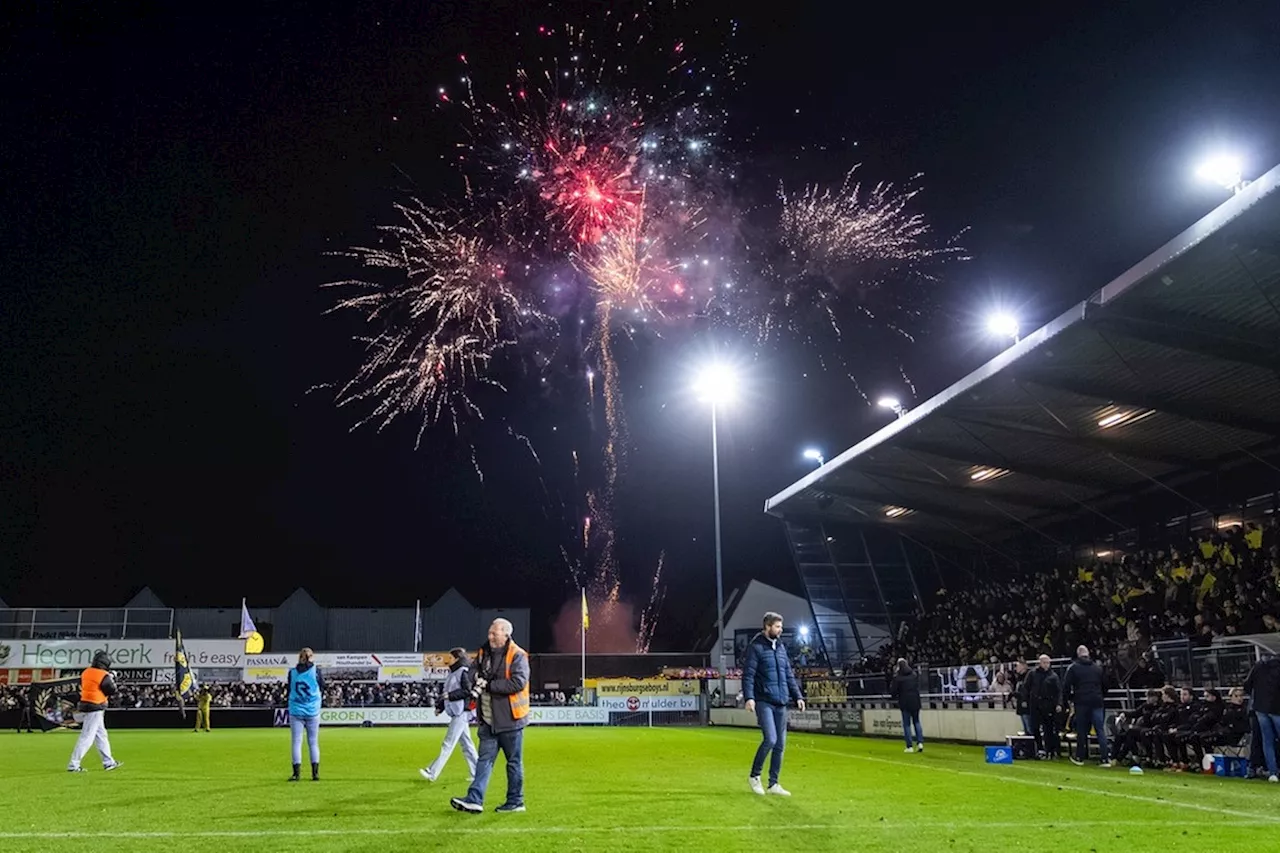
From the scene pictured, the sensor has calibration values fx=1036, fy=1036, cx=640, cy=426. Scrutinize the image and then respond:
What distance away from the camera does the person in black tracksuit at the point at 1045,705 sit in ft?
61.6

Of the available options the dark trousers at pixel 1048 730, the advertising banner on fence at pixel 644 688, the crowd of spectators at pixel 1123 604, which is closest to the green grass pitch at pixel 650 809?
the dark trousers at pixel 1048 730

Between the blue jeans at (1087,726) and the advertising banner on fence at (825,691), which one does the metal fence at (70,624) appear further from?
the blue jeans at (1087,726)

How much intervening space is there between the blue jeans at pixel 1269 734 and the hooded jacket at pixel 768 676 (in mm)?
7108

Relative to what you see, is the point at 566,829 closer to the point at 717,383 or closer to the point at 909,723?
the point at 909,723

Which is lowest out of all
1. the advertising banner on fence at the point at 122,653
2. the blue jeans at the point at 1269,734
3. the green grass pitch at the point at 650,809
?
the green grass pitch at the point at 650,809

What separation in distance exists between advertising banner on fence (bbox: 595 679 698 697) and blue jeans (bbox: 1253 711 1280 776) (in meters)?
35.8

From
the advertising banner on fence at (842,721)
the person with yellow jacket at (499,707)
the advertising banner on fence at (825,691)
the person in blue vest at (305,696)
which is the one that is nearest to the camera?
the person with yellow jacket at (499,707)

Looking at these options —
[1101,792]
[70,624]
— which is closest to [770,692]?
[1101,792]

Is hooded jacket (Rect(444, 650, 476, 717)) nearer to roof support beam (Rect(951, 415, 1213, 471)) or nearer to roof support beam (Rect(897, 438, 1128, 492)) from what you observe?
roof support beam (Rect(951, 415, 1213, 471))

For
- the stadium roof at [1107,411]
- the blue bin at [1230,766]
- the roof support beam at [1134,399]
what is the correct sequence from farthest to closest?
1. the roof support beam at [1134,399]
2. the stadium roof at [1107,411]
3. the blue bin at [1230,766]

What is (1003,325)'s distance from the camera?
23594 mm

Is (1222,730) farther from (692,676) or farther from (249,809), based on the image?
(692,676)

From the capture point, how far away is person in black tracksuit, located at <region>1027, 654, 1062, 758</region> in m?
18.8

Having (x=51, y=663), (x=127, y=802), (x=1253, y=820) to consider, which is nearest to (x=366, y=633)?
(x=51, y=663)
